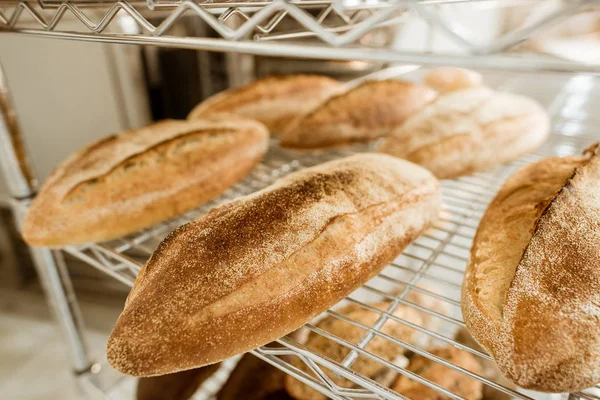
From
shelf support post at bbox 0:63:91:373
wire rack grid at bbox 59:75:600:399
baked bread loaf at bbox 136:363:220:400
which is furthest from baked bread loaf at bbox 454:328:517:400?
shelf support post at bbox 0:63:91:373

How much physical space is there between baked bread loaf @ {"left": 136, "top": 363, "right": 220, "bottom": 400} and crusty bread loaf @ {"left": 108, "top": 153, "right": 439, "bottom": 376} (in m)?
0.36

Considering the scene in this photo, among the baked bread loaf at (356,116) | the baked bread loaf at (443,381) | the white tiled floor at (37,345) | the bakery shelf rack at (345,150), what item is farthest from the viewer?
the white tiled floor at (37,345)

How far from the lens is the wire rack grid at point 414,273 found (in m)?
0.51

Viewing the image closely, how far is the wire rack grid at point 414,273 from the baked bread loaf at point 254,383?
63 mm

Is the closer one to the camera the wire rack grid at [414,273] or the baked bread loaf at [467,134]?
the wire rack grid at [414,273]

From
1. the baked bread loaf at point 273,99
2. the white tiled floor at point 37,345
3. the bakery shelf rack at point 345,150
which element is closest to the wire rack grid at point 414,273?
the bakery shelf rack at point 345,150

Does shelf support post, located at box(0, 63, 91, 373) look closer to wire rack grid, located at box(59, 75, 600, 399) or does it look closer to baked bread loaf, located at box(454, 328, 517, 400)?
wire rack grid, located at box(59, 75, 600, 399)

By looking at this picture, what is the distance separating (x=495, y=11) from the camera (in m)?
1.76

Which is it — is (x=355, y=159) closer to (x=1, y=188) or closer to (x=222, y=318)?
(x=222, y=318)

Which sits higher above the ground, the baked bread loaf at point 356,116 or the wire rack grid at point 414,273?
the baked bread loaf at point 356,116

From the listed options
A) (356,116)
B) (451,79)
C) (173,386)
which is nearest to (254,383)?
(173,386)

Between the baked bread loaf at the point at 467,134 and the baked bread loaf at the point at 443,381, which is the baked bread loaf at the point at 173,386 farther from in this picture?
the baked bread loaf at the point at 467,134

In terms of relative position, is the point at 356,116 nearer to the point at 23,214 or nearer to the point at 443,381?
the point at 443,381

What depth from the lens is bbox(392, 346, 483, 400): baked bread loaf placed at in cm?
70
